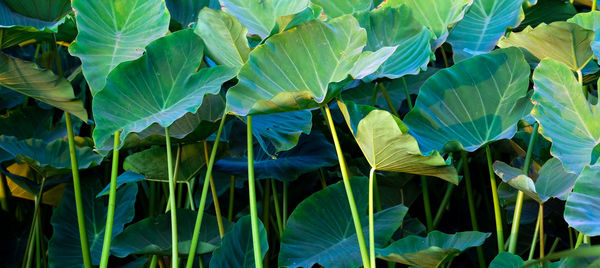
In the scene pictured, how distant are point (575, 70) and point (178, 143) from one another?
70cm

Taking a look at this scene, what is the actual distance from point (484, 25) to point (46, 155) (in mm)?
943

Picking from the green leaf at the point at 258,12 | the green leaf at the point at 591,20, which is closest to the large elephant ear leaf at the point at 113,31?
the green leaf at the point at 258,12

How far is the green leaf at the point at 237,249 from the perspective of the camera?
100cm

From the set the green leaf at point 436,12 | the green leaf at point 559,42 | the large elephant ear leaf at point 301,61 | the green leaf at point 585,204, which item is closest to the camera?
the green leaf at point 585,204

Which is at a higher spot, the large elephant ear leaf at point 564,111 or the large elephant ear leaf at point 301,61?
the large elephant ear leaf at point 301,61

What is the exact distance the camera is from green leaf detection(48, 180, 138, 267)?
1.21 meters

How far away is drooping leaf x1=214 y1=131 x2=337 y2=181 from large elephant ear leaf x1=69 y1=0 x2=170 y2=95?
33 cm

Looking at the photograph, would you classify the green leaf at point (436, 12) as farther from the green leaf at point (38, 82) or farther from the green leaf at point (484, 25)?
the green leaf at point (38, 82)

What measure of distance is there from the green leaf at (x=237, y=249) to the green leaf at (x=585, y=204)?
0.52 m

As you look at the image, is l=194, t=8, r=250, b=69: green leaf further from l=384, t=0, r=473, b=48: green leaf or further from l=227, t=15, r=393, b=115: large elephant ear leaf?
l=384, t=0, r=473, b=48: green leaf

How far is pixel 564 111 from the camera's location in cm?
87

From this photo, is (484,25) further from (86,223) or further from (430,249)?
(86,223)

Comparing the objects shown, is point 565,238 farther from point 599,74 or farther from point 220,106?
point 220,106

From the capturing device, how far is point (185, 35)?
89 centimetres
